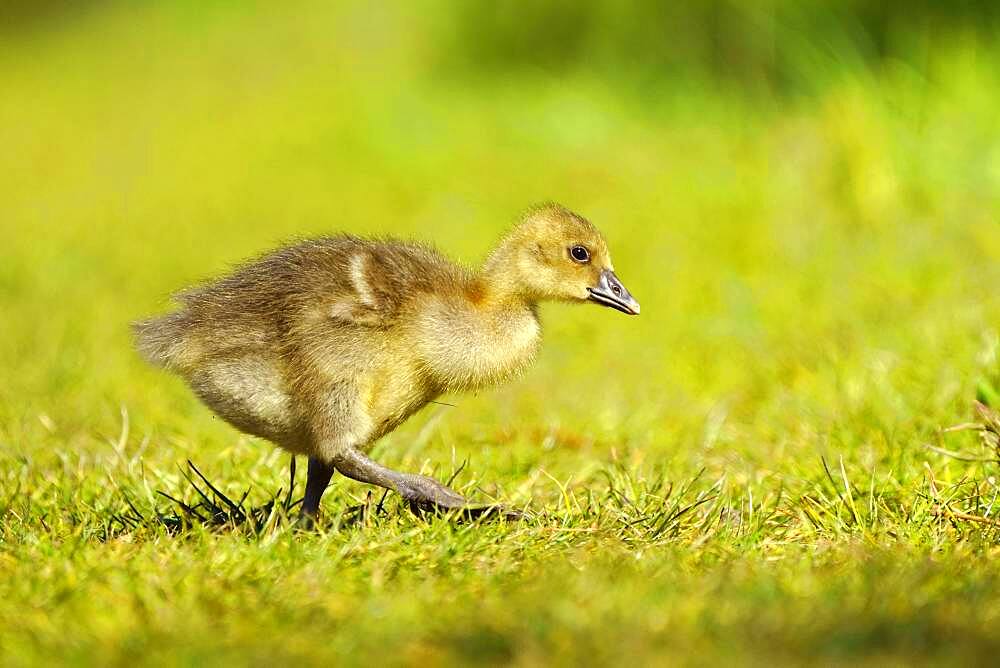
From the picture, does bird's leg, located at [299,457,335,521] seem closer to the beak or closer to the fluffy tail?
the fluffy tail

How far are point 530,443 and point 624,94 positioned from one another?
260 inches

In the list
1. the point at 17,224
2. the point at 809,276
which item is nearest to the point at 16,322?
the point at 17,224

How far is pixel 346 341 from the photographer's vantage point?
3.95 m

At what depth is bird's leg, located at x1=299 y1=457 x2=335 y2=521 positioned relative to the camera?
4004 mm

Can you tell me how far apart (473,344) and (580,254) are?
0.55 metres

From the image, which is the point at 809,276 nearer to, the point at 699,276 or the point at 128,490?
the point at 699,276

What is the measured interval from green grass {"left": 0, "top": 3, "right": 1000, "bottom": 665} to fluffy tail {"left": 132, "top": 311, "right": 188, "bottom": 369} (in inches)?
17.5

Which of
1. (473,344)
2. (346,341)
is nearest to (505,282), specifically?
(473,344)

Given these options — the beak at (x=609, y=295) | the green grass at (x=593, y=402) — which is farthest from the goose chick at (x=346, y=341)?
the green grass at (x=593, y=402)

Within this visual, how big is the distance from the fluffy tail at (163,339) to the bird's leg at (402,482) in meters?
0.57

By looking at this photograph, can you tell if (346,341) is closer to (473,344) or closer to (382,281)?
(382,281)

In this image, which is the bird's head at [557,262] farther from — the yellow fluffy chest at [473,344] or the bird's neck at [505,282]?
the yellow fluffy chest at [473,344]

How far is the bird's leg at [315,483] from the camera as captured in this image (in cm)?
400

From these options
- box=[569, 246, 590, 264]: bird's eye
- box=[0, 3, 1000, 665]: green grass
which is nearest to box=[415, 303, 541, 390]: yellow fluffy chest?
box=[569, 246, 590, 264]: bird's eye
